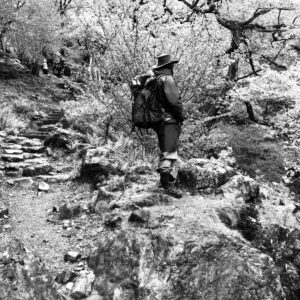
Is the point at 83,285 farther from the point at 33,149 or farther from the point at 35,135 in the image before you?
the point at 35,135

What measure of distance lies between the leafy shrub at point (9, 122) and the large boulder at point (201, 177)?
734 cm

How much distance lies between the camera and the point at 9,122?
38.1 ft

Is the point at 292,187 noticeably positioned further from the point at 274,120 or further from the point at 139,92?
the point at 139,92

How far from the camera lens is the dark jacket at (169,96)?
16.3 ft

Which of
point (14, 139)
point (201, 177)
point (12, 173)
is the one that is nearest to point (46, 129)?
point (14, 139)

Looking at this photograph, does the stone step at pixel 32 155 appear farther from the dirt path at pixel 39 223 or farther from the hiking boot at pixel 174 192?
the hiking boot at pixel 174 192

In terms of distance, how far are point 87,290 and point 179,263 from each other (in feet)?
3.59

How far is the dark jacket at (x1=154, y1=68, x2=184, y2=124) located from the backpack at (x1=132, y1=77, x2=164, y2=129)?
8 cm

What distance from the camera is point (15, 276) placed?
12.4ft

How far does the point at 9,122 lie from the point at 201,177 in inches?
327

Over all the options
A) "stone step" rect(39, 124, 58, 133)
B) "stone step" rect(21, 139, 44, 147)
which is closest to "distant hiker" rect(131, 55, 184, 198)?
"stone step" rect(21, 139, 44, 147)

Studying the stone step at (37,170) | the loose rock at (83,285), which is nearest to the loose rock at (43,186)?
the stone step at (37,170)

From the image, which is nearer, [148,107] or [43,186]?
[148,107]

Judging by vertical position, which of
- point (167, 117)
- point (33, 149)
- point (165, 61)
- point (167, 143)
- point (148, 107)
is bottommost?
point (33, 149)
